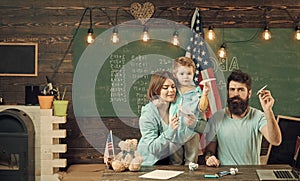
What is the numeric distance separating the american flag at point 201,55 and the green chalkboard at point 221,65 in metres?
0.10

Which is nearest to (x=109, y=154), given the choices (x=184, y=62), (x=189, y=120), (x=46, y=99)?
(x=189, y=120)

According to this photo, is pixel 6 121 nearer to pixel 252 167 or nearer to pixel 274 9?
pixel 252 167

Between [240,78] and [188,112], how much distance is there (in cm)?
75

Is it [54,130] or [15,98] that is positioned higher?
[15,98]

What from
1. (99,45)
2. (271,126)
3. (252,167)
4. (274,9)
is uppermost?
(274,9)

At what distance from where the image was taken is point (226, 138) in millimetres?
4801

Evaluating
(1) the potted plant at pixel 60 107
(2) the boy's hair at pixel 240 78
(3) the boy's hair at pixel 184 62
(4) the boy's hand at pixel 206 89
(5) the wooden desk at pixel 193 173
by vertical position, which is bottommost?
(5) the wooden desk at pixel 193 173

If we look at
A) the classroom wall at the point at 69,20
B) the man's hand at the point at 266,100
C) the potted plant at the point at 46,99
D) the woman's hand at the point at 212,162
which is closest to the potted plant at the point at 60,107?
the potted plant at the point at 46,99

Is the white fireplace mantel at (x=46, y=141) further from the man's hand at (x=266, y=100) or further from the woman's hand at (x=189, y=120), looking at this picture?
the man's hand at (x=266, y=100)

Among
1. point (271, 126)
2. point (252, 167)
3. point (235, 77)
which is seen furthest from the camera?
point (235, 77)

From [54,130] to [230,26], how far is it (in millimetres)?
2101

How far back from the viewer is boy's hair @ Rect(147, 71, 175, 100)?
191 inches

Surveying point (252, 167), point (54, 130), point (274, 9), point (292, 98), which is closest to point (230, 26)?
point (274, 9)

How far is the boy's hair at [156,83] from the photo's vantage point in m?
4.85
